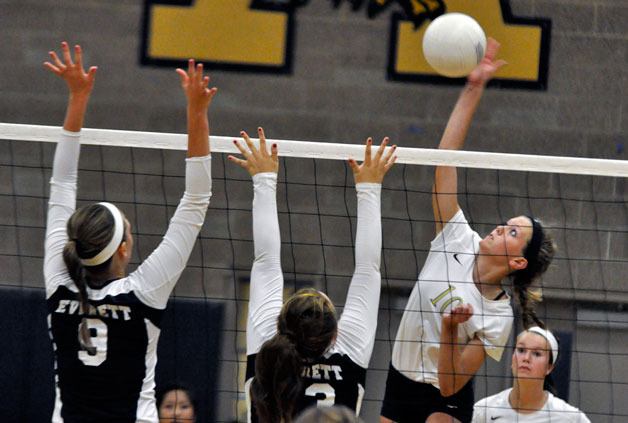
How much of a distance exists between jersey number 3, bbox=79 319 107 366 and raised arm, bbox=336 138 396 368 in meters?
0.76

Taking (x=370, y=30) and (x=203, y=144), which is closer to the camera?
(x=203, y=144)

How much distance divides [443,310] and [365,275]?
1.02 m

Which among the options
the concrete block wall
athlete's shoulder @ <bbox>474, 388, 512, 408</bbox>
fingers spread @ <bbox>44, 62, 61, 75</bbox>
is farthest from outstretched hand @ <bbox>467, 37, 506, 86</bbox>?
the concrete block wall

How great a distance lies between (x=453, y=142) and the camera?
5305 millimetres

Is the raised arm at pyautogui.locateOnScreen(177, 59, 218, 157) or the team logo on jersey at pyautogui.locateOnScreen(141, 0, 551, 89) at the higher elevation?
the team logo on jersey at pyautogui.locateOnScreen(141, 0, 551, 89)

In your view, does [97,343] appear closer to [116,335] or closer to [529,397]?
[116,335]

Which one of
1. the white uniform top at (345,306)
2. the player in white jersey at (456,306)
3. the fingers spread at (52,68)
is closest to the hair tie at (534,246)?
the player in white jersey at (456,306)

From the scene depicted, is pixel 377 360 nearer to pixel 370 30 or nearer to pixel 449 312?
pixel 370 30

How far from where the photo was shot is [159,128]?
8305mm

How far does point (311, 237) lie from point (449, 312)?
3.27 meters

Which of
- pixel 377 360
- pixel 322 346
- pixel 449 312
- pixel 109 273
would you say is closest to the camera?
pixel 322 346

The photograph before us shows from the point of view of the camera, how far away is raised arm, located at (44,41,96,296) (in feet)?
13.4

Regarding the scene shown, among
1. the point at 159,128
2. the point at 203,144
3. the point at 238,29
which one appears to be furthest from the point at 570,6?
the point at 203,144

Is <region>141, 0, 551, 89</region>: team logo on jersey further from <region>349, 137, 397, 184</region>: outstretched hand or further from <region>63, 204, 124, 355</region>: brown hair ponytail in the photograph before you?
<region>63, 204, 124, 355</region>: brown hair ponytail
